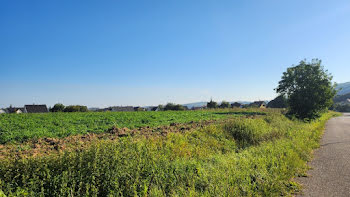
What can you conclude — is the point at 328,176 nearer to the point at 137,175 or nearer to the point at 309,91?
the point at 137,175

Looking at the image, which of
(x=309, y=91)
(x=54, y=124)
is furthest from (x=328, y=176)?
(x=309, y=91)

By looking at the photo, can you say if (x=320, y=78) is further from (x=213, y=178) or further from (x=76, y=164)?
(x=76, y=164)

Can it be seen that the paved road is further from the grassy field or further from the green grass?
the green grass

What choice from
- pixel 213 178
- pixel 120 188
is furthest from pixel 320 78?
pixel 120 188

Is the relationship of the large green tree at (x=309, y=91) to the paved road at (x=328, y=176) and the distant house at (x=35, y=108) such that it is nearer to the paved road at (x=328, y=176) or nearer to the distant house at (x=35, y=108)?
the paved road at (x=328, y=176)

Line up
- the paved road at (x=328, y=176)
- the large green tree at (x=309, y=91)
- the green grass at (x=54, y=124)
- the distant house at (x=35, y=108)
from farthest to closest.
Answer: the distant house at (x=35, y=108), the large green tree at (x=309, y=91), the green grass at (x=54, y=124), the paved road at (x=328, y=176)

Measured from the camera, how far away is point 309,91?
24453mm

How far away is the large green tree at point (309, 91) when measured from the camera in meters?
23.9

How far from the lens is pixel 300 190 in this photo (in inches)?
197

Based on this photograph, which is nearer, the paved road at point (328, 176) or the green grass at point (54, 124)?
the paved road at point (328, 176)

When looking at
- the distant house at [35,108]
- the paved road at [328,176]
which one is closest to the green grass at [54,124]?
the paved road at [328,176]

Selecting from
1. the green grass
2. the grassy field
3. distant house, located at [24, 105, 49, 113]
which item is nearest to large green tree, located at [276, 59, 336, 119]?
the green grass

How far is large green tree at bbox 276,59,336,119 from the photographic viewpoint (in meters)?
23.9

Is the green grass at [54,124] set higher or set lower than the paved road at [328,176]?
higher
